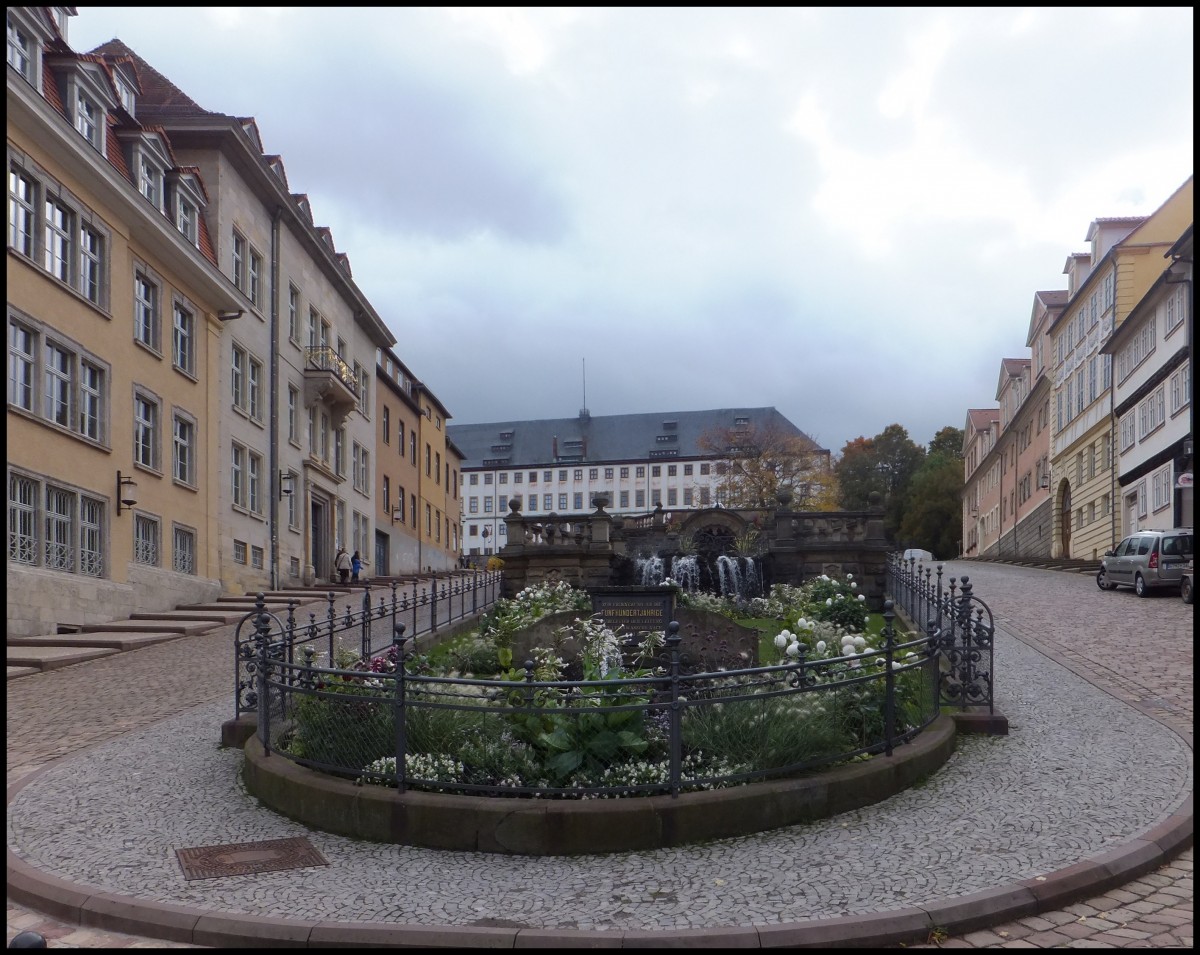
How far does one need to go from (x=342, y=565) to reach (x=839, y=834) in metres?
31.9

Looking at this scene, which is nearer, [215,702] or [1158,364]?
[215,702]

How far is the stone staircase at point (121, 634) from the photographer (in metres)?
16.2

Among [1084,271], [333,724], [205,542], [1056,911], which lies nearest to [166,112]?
[205,542]

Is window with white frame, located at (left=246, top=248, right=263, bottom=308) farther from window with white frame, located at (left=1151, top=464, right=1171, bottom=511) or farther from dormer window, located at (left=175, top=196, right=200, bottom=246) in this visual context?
window with white frame, located at (left=1151, top=464, right=1171, bottom=511)

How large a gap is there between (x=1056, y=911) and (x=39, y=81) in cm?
2164

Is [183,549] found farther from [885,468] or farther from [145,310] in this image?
[885,468]

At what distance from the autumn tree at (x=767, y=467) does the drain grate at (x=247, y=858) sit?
2329 inches

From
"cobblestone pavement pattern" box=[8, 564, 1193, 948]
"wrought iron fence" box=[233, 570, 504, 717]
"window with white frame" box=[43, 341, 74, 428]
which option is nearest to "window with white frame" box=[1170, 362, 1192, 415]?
"wrought iron fence" box=[233, 570, 504, 717]

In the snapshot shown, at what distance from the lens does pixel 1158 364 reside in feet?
115

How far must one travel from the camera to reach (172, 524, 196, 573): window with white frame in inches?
1014

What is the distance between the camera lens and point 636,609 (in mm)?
13859

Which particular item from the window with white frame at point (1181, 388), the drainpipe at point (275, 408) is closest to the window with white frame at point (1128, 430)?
the window with white frame at point (1181, 388)

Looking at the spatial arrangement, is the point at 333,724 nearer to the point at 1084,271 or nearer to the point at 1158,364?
the point at 1158,364

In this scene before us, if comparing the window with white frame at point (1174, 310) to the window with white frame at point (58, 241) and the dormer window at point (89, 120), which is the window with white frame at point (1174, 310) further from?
the window with white frame at point (58, 241)
